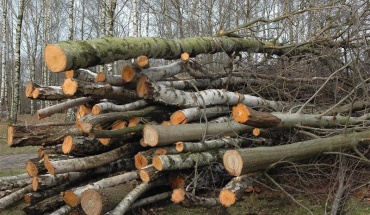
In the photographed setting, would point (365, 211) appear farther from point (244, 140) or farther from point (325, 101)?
point (325, 101)

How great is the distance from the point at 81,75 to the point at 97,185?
1521 mm

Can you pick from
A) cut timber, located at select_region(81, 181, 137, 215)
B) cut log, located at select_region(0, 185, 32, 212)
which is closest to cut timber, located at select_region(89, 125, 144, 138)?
cut timber, located at select_region(81, 181, 137, 215)

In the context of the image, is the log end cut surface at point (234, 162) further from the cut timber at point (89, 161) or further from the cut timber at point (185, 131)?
the cut timber at point (89, 161)

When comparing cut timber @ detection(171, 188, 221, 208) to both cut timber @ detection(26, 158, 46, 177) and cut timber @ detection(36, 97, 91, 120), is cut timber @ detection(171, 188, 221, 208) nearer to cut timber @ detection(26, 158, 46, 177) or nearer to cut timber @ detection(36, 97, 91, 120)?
cut timber @ detection(26, 158, 46, 177)

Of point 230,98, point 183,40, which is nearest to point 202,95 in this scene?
point 230,98

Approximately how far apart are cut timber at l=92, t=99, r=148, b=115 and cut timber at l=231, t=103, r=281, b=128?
1815 mm

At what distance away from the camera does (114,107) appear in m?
5.56

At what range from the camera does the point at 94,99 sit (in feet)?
19.1

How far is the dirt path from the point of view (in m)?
8.93

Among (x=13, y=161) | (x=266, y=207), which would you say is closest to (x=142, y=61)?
(x=266, y=207)

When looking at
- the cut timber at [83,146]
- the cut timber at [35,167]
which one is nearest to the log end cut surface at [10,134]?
the cut timber at [35,167]

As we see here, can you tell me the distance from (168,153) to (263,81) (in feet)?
7.68

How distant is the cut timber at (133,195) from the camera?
4522mm

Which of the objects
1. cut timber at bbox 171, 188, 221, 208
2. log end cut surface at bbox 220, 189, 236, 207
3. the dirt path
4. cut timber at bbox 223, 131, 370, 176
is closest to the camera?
cut timber at bbox 223, 131, 370, 176
